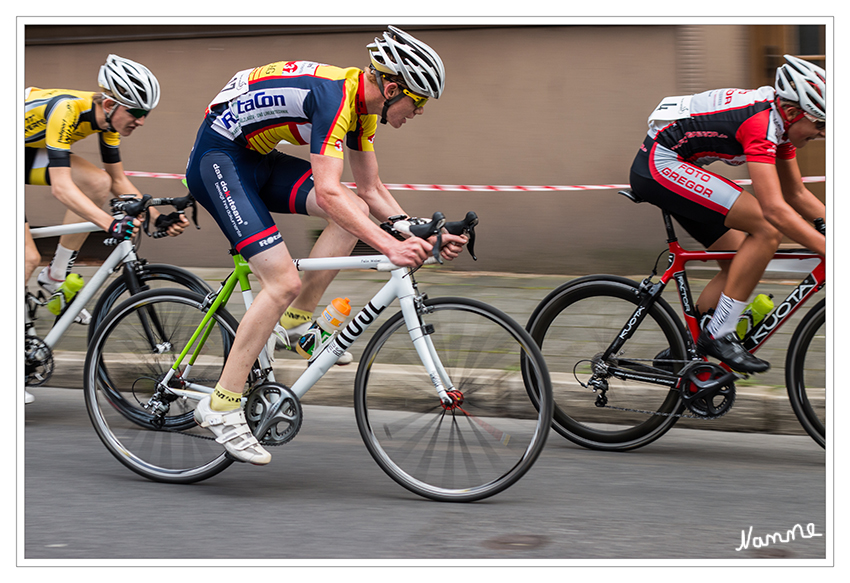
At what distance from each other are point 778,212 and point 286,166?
7.85 ft

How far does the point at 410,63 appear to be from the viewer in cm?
364

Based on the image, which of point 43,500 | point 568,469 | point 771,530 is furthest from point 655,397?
point 43,500

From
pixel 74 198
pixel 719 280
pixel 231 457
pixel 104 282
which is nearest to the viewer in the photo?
pixel 231 457

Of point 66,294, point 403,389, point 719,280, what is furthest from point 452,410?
point 66,294

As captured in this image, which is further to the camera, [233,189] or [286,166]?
[286,166]

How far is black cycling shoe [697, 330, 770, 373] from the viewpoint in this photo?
14.4 feet

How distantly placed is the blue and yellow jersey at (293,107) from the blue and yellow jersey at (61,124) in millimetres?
1638

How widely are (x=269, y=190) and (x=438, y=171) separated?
5.27m

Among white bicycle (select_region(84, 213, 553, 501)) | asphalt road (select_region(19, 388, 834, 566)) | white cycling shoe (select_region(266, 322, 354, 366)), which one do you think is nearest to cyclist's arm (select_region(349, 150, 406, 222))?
white bicycle (select_region(84, 213, 553, 501))

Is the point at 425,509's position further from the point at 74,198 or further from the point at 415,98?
the point at 74,198

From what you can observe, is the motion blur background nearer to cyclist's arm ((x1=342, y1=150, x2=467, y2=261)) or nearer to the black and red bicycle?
the black and red bicycle

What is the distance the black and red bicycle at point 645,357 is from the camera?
4434 millimetres

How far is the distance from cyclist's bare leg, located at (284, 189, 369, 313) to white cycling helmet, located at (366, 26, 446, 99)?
66 centimetres

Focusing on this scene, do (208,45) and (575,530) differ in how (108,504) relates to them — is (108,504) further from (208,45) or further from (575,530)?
(208,45)
